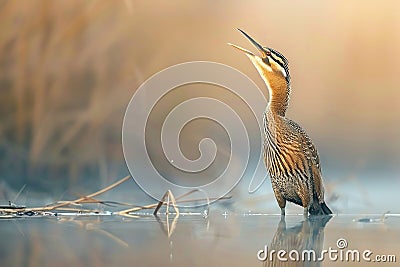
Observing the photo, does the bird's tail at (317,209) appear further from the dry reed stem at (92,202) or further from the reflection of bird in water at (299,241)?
the dry reed stem at (92,202)

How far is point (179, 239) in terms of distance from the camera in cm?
152

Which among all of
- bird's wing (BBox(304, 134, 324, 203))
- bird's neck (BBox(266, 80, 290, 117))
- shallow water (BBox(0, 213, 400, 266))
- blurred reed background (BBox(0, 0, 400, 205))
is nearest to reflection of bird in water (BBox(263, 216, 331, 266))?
shallow water (BBox(0, 213, 400, 266))

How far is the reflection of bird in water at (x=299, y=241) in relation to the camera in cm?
123

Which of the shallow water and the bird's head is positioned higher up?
the bird's head

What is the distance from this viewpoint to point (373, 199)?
2.37 meters

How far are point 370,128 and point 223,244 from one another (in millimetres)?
1131

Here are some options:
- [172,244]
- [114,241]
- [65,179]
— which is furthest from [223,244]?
[65,179]

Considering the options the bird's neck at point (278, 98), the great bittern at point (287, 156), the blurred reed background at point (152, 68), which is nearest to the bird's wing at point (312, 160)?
the great bittern at point (287, 156)

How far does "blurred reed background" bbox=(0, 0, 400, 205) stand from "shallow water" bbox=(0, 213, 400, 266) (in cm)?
37

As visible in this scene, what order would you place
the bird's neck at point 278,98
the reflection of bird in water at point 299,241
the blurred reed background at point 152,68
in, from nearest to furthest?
1. the reflection of bird in water at point 299,241
2. the bird's neck at point 278,98
3. the blurred reed background at point 152,68

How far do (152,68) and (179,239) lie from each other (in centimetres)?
99

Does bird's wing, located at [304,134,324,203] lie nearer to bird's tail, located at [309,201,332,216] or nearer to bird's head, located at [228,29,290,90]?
bird's tail, located at [309,201,332,216]

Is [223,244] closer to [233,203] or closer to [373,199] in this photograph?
[233,203]

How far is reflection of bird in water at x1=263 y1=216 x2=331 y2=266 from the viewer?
48.5 inches
